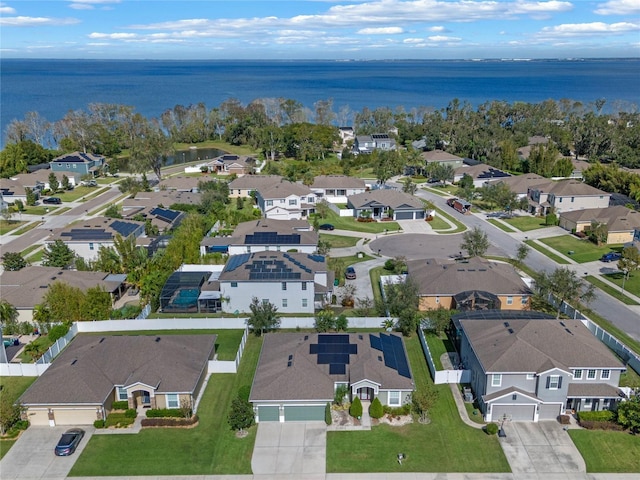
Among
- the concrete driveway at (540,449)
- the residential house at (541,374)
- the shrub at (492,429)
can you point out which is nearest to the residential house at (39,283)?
the residential house at (541,374)

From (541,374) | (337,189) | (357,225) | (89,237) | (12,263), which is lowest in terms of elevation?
(357,225)

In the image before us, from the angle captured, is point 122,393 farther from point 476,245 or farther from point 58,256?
point 476,245

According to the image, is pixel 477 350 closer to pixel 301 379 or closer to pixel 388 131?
pixel 301 379

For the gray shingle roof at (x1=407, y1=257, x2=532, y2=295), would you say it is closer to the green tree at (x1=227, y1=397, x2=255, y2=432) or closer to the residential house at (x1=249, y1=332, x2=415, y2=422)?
the residential house at (x1=249, y1=332, x2=415, y2=422)

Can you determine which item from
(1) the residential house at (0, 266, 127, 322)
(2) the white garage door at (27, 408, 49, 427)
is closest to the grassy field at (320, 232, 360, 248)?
(1) the residential house at (0, 266, 127, 322)

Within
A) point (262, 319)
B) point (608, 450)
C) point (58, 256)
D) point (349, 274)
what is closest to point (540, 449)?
point (608, 450)

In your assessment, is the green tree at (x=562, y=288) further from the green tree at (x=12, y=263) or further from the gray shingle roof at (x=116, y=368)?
the green tree at (x=12, y=263)
